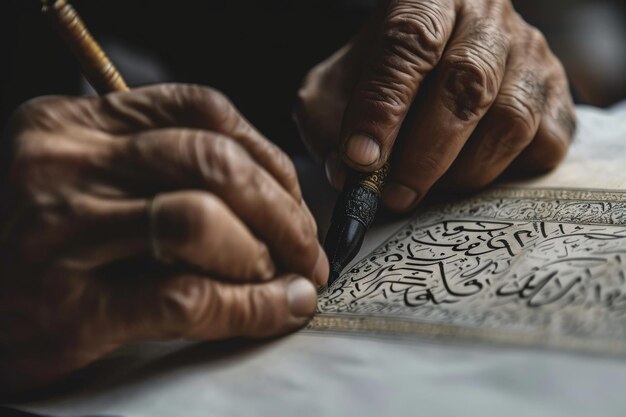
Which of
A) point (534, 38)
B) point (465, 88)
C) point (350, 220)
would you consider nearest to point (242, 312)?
point (350, 220)

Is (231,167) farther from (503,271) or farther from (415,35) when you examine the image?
(415,35)

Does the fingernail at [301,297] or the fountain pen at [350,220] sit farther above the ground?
the fingernail at [301,297]

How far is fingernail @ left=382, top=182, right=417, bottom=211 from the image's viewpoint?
1.10m

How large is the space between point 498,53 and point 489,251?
433mm

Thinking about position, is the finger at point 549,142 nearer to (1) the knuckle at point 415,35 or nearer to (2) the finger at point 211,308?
(1) the knuckle at point 415,35

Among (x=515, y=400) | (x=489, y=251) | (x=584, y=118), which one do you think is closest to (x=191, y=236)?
(x=515, y=400)

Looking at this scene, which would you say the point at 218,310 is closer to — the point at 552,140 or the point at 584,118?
the point at 552,140

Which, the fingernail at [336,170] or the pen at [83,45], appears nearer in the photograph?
the pen at [83,45]

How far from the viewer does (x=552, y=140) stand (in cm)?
122

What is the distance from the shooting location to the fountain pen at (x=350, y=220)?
3.05ft

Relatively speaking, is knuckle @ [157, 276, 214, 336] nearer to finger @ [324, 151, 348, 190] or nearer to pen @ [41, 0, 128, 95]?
pen @ [41, 0, 128, 95]

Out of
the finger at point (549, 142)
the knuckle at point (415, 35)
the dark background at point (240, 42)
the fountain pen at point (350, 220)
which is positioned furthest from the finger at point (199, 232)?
the dark background at point (240, 42)

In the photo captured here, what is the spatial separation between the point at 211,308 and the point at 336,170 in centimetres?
48

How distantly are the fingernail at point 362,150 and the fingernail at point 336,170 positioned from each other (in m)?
0.07
